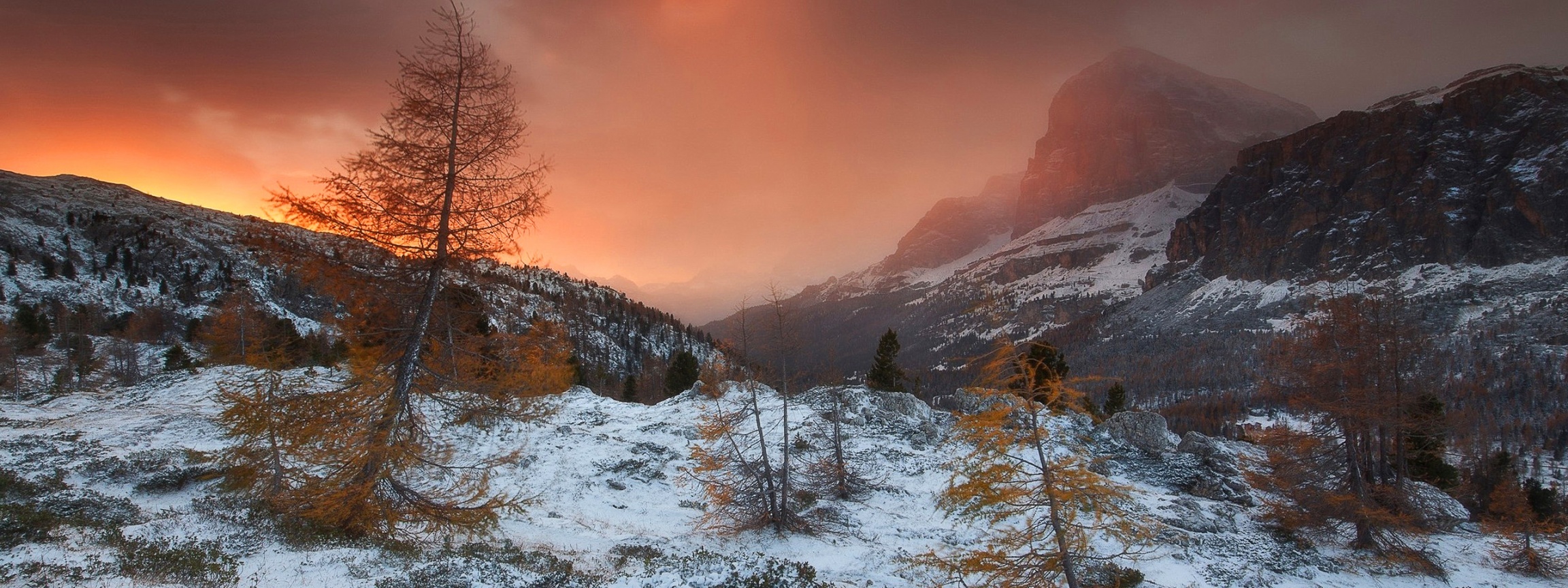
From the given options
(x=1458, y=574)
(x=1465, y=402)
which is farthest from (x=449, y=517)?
(x=1465, y=402)

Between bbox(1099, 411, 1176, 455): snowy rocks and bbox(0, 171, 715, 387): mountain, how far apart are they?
46392 millimetres

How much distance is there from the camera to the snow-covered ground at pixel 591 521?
38.0 feet

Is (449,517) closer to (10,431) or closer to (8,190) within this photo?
(10,431)

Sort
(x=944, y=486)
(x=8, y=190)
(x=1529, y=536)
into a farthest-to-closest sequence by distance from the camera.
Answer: (x=8, y=190)
(x=944, y=486)
(x=1529, y=536)

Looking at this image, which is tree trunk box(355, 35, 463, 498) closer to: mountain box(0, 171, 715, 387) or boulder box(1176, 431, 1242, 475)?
boulder box(1176, 431, 1242, 475)

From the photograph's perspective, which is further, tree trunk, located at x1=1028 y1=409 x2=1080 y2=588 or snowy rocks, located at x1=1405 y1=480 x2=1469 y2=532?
snowy rocks, located at x1=1405 y1=480 x2=1469 y2=532

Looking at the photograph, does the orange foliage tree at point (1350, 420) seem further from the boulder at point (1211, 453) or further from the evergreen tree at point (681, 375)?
the evergreen tree at point (681, 375)

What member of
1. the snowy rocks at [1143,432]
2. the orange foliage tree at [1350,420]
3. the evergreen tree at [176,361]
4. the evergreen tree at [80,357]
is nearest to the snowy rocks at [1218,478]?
the snowy rocks at [1143,432]

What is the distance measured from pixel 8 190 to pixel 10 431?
6746 inches

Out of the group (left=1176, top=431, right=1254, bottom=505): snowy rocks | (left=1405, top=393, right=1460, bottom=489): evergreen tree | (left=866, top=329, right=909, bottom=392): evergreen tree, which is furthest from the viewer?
(left=866, top=329, right=909, bottom=392): evergreen tree

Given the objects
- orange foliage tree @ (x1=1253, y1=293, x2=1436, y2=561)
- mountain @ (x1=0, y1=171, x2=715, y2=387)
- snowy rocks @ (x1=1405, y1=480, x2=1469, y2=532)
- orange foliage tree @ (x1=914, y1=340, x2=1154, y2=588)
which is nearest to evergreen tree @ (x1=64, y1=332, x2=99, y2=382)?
mountain @ (x1=0, y1=171, x2=715, y2=387)

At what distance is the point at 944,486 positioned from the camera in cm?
2659

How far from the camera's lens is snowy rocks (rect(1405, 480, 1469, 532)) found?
20328mm

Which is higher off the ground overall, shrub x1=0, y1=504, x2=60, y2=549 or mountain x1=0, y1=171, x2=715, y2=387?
mountain x1=0, y1=171, x2=715, y2=387
